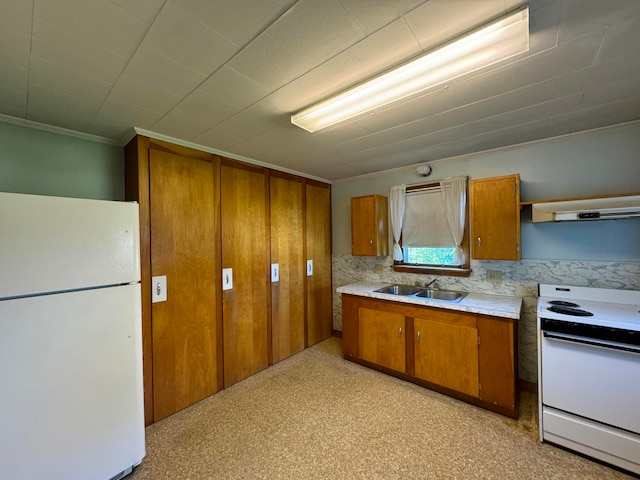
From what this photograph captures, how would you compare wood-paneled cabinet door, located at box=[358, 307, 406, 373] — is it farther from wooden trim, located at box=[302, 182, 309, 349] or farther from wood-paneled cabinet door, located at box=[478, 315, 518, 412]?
wooden trim, located at box=[302, 182, 309, 349]

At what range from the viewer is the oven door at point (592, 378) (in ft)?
5.39

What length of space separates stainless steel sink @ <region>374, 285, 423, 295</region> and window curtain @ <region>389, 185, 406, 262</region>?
0.37 metres

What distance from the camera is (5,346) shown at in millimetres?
1320

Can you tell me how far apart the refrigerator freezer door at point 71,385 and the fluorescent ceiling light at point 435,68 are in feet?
6.06

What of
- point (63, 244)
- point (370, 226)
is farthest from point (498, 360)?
point (63, 244)

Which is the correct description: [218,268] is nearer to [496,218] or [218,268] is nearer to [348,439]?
[348,439]

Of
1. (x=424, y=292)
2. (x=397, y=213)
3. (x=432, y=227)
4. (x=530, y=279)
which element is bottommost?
(x=424, y=292)

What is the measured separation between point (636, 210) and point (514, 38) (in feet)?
5.96

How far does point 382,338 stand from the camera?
115 inches

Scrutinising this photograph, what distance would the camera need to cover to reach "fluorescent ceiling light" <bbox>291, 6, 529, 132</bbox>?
1.13m

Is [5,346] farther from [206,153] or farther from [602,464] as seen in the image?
[602,464]

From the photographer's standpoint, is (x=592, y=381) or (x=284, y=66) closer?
(x=284, y=66)

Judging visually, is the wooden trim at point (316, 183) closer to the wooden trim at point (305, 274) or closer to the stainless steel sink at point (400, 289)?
the wooden trim at point (305, 274)

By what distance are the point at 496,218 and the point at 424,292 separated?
116 cm
